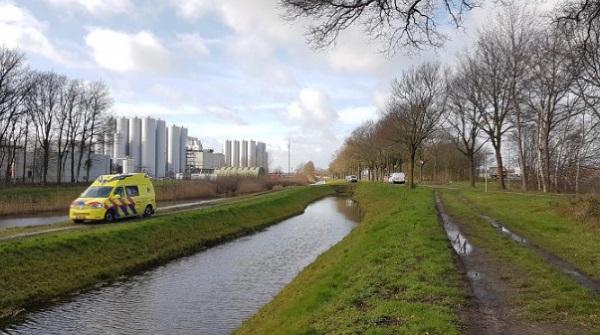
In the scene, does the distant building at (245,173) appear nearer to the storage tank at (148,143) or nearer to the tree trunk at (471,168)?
the tree trunk at (471,168)

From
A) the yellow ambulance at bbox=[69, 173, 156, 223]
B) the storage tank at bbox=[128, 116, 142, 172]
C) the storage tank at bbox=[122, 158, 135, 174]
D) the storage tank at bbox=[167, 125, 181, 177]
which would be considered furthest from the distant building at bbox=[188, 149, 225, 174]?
the yellow ambulance at bbox=[69, 173, 156, 223]

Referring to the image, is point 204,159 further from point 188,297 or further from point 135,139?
point 188,297

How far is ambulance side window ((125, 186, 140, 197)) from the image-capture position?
25.2m

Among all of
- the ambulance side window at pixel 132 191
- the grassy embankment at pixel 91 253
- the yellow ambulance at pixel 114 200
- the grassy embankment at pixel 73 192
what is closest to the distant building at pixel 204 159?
the grassy embankment at pixel 73 192

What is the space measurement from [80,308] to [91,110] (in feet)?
209

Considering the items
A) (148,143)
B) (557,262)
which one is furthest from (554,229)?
(148,143)

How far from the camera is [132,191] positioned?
25.6m

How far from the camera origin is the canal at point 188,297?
454 inches

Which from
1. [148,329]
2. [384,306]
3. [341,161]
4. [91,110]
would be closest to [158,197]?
[91,110]

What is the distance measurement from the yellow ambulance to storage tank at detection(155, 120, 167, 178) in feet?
426

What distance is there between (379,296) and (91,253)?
12.0m

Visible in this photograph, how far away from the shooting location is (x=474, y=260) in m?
12.9

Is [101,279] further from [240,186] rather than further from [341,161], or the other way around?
[341,161]

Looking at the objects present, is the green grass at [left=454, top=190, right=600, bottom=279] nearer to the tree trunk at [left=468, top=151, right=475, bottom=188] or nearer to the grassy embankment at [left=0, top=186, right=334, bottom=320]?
the grassy embankment at [left=0, top=186, right=334, bottom=320]
